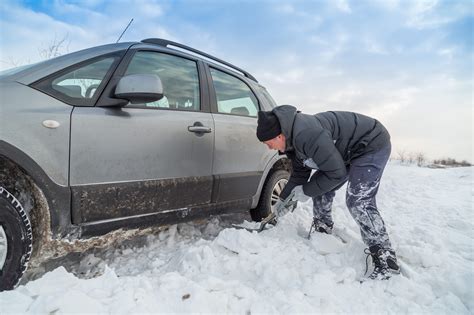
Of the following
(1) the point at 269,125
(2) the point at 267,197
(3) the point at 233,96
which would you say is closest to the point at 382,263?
(1) the point at 269,125

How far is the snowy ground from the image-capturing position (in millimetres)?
1540

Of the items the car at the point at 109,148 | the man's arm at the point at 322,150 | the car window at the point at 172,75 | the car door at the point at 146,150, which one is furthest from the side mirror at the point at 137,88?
the man's arm at the point at 322,150

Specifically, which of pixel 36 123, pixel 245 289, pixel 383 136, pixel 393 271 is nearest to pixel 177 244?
pixel 245 289

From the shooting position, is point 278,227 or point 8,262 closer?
point 8,262

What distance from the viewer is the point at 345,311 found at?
172cm

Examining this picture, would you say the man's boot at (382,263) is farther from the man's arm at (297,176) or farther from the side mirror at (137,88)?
the side mirror at (137,88)

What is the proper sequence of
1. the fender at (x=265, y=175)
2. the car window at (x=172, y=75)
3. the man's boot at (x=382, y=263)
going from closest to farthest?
the man's boot at (x=382, y=263)
the car window at (x=172, y=75)
the fender at (x=265, y=175)

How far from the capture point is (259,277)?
200 centimetres

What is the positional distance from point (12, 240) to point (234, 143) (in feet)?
5.88

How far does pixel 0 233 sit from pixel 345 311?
1.91m

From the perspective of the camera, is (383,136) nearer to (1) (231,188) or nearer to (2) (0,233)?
(1) (231,188)

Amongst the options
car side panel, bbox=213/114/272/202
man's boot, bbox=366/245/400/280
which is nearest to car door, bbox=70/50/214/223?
car side panel, bbox=213/114/272/202

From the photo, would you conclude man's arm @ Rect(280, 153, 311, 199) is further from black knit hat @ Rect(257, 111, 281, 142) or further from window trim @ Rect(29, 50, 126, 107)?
window trim @ Rect(29, 50, 126, 107)

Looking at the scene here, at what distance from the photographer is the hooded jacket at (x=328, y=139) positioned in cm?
216
